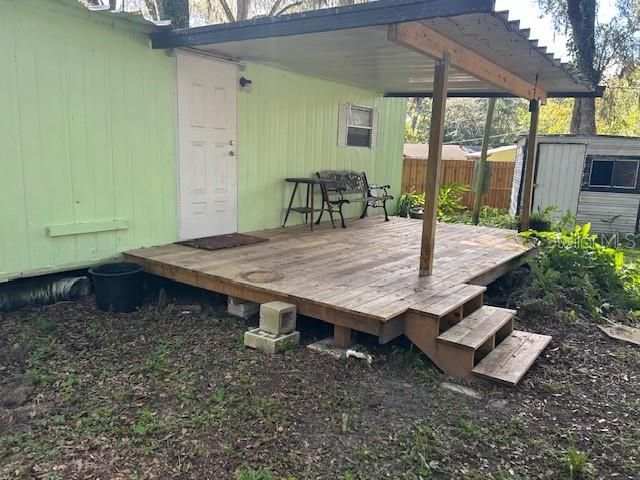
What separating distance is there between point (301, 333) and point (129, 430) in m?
1.61

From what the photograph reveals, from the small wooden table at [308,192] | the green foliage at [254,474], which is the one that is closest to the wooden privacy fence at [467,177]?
the small wooden table at [308,192]

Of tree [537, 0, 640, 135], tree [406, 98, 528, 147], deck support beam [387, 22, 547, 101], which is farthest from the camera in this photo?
tree [406, 98, 528, 147]

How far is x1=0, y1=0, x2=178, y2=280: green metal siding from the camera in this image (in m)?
3.95

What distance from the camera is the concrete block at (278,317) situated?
3513 millimetres

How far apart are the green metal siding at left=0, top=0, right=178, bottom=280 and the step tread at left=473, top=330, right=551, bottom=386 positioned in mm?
3415

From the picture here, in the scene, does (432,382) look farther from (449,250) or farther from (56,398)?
(449,250)

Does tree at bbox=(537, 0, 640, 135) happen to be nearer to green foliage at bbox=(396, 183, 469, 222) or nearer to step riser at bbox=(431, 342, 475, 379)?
green foliage at bbox=(396, 183, 469, 222)

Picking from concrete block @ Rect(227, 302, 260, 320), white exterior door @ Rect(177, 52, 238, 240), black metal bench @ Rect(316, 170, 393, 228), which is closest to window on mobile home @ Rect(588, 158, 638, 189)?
black metal bench @ Rect(316, 170, 393, 228)

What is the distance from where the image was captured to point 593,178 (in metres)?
9.62

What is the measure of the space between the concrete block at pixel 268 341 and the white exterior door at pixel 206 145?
7.45ft

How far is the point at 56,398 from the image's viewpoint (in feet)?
9.25

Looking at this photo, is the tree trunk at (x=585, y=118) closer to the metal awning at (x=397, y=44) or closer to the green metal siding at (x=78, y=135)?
the metal awning at (x=397, y=44)

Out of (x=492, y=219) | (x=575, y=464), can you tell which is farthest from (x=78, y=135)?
(x=492, y=219)

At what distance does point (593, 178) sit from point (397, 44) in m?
7.52
